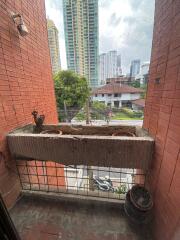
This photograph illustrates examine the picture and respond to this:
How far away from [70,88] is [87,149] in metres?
7.51

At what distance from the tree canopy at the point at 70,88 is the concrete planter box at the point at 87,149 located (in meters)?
6.95

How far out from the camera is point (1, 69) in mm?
1503

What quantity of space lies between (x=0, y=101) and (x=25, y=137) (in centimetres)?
53

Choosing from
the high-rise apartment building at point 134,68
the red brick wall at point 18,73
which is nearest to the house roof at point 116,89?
the high-rise apartment building at point 134,68

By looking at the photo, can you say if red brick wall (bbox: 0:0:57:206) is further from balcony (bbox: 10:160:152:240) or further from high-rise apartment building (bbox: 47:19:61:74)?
high-rise apartment building (bbox: 47:19:61:74)

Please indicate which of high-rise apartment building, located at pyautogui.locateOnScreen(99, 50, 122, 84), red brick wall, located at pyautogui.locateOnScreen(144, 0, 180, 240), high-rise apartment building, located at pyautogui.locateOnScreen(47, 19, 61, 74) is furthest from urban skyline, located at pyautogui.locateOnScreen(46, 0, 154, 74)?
red brick wall, located at pyautogui.locateOnScreen(144, 0, 180, 240)

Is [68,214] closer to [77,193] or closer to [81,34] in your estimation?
[77,193]

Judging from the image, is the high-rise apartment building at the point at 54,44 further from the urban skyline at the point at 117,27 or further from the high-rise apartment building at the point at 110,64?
the high-rise apartment building at the point at 110,64

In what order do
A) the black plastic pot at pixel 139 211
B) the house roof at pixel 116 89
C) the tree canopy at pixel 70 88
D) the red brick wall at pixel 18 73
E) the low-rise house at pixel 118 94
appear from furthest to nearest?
1. the low-rise house at pixel 118 94
2. the house roof at pixel 116 89
3. the tree canopy at pixel 70 88
4. the red brick wall at pixel 18 73
5. the black plastic pot at pixel 139 211

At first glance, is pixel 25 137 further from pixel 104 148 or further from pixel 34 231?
pixel 34 231

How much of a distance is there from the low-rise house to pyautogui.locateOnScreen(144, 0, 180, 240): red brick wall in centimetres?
1190

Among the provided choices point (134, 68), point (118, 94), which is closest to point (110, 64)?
point (118, 94)

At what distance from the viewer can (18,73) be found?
1793mm

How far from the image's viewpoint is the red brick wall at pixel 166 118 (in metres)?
0.98
